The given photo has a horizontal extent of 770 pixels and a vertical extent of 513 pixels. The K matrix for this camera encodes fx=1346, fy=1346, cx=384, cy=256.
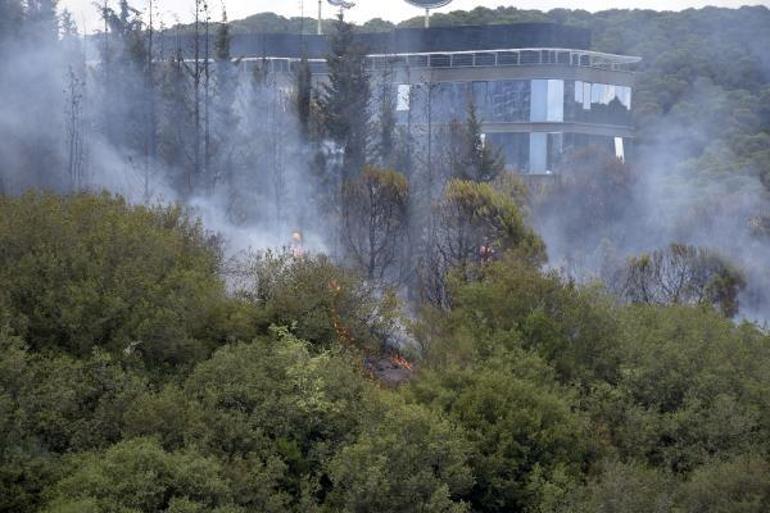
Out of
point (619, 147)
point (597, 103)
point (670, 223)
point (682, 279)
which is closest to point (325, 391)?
point (682, 279)

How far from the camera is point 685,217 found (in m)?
41.6

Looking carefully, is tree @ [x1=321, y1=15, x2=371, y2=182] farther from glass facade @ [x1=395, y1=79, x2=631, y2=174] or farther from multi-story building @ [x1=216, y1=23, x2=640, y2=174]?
glass facade @ [x1=395, y1=79, x2=631, y2=174]

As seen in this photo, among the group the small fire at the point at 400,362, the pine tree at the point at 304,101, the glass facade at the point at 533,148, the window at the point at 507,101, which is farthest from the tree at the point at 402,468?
the window at the point at 507,101

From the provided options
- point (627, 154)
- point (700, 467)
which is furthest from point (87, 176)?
point (627, 154)

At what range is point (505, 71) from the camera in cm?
5388

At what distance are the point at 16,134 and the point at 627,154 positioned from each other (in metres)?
30.0

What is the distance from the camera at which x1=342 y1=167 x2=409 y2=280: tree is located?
32312 millimetres

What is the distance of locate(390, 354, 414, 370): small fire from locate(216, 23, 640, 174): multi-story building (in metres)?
27.2

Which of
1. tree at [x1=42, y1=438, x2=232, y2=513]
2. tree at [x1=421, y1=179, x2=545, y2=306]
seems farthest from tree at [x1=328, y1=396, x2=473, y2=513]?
tree at [x1=421, y1=179, x2=545, y2=306]

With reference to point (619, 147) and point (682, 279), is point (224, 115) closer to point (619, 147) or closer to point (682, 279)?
point (682, 279)

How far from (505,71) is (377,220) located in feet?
75.2

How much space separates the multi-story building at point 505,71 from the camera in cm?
5350

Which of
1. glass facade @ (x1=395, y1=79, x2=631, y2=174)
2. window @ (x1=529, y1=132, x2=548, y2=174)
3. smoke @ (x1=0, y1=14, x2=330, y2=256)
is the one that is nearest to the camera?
smoke @ (x1=0, y1=14, x2=330, y2=256)

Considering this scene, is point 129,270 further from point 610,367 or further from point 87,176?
point 87,176
